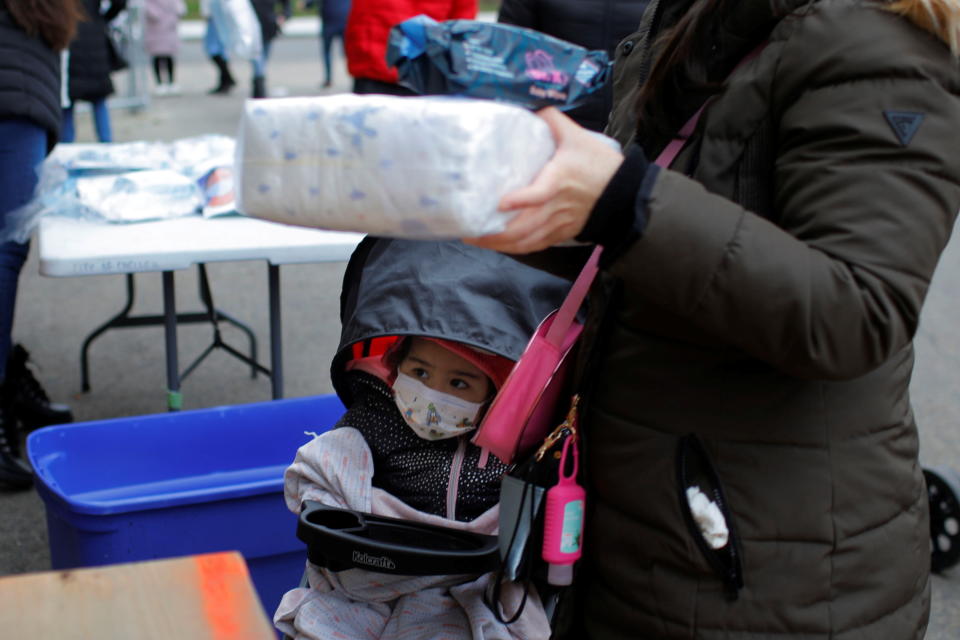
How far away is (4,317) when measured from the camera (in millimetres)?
3242

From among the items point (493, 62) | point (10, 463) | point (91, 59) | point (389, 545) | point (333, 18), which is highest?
point (493, 62)

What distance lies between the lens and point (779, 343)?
98 centimetres

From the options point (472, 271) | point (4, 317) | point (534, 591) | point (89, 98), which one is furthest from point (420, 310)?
point (89, 98)

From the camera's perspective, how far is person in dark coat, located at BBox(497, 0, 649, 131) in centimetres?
362

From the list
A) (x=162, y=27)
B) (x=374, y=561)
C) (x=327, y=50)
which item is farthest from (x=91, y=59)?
(x=327, y=50)

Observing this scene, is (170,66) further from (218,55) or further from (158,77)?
(218,55)

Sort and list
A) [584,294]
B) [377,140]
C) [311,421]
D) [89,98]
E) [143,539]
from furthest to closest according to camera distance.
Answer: [89,98], [311,421], [143,539], [584,294], [377,140]

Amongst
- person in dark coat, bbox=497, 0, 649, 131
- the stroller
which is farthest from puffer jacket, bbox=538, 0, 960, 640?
person in dark coat, bbox=497, 0, 649, 131

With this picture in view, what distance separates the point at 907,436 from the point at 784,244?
38cm

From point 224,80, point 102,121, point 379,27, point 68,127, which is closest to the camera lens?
point 379,27

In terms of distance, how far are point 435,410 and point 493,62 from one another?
2214mm

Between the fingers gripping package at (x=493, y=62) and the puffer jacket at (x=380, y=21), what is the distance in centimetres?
51

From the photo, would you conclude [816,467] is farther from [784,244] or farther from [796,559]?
[784,244]

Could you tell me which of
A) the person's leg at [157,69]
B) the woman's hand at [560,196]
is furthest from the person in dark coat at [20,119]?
the person's leg at [157,69]
